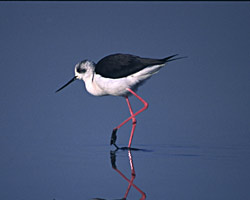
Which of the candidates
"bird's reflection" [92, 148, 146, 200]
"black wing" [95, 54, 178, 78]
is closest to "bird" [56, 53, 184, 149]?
"black wing" [95, 54, 178, 78]

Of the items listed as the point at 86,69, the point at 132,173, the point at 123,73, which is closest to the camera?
the point at 132,173

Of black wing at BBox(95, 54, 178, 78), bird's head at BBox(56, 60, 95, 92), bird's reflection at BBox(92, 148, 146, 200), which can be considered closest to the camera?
bird's reflection at BBox(92, 148, 146, 200)

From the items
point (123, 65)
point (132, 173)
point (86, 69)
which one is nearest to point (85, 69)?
point (86, 69)

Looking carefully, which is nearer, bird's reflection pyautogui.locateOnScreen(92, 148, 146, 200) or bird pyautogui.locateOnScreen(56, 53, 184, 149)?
bird's reflection pyautogui.locateOnScreen(92, 148, 146, 200)

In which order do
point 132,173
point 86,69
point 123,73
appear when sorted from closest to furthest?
point 132,173
point 123,73
point 86,69

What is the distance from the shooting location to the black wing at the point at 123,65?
5281 millimetres

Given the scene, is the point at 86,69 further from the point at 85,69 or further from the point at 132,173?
the point at 132,173

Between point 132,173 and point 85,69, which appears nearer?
point 132,173

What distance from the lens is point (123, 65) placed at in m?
5.34

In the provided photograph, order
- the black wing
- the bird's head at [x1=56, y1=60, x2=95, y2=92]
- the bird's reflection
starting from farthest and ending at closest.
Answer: the bird's head at [x1=56, y1=60, x2=95, y2=92], the black wing, the bird's reflection

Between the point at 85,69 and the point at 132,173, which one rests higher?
the point at 85,69

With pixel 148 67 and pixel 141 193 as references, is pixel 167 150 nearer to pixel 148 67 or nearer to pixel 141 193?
pixel 148 67

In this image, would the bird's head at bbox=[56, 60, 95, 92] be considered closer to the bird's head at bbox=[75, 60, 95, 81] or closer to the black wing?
the bird's head at bbox=[75, 60, 95, 81]

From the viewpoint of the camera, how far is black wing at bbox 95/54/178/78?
5281 mm
